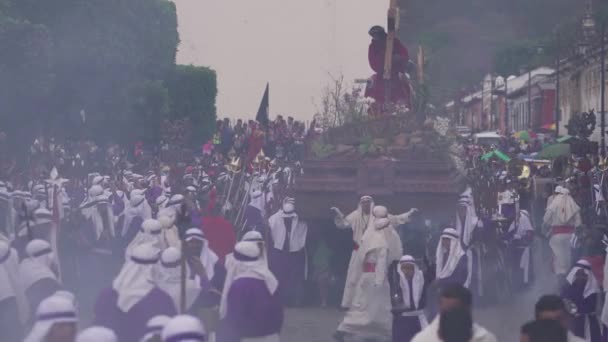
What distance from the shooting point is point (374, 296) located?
48.4ft

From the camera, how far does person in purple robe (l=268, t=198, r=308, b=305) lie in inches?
703

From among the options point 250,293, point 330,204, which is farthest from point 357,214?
point 250,293

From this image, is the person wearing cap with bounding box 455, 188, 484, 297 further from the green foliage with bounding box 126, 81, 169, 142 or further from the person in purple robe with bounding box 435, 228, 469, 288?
the green foliage with bounding box 126, 81, 169, 142

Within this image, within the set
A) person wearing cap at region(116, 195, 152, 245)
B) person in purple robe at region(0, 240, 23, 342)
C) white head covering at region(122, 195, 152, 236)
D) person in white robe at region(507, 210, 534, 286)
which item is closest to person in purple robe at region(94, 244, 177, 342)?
person in purple robe at region(0, 240, 23, 342)

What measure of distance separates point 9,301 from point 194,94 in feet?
164

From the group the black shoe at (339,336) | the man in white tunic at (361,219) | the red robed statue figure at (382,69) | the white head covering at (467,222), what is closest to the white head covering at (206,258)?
the black shoe at (339,336)

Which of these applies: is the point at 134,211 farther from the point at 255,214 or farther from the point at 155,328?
the point at 155,328

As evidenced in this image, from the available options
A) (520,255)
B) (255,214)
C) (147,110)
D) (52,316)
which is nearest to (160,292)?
(52,316)

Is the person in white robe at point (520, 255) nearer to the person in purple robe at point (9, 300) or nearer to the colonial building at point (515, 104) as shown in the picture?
the person in purple robe at point (9, 300)

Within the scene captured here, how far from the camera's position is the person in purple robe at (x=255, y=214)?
766 inches

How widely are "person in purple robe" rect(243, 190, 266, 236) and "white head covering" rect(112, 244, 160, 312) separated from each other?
933 cm

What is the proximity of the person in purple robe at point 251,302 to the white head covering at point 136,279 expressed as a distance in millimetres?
780

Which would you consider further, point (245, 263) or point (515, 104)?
point (515, 104)

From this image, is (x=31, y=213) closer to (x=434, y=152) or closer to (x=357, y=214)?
(x=357, y=214)
